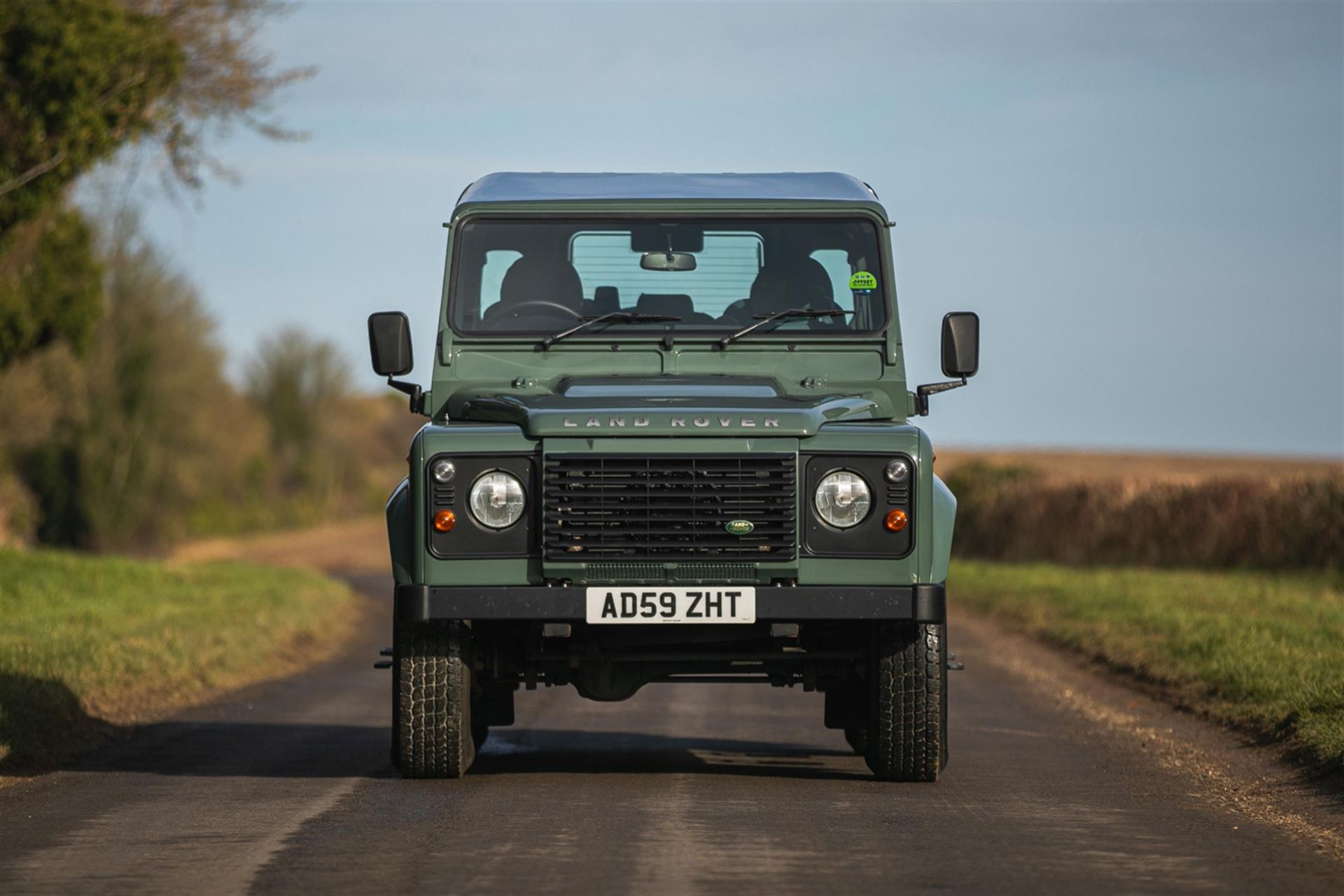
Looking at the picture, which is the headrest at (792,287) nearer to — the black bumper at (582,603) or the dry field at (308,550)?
the black bumper at (582,603)

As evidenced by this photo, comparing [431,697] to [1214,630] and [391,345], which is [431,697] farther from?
[1214,630]

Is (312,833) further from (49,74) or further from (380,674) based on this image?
(49,74)

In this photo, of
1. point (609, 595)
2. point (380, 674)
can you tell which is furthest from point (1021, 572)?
point (609, 595)

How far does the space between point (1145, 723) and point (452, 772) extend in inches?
192

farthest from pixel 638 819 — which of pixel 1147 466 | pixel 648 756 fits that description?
pixel 1147 466

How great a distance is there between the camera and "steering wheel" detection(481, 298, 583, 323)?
30.2ft

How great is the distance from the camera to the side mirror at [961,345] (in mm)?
8992

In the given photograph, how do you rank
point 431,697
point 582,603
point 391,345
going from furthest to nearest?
point 391,345
point 431,697
point 582,603

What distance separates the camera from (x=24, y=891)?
19.1 feet

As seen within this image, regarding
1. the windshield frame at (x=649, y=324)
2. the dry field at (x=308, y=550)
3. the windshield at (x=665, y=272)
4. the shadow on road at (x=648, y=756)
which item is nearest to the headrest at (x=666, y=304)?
the windshield at (x=665, y=272)

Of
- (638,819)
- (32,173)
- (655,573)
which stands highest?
(32,173)

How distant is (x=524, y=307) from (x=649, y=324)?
2.06 feet

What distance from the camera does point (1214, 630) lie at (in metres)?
15.5

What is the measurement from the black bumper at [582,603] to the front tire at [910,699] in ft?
1.07
